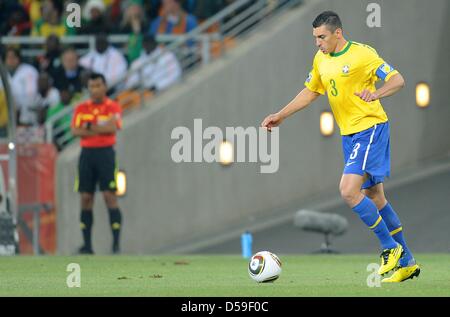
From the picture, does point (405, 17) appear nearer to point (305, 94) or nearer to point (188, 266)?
point (188, 266)

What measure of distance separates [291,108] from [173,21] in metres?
11.1

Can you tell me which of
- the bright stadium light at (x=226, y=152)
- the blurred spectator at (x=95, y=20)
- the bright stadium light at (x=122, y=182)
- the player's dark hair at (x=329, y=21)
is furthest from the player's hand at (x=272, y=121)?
the blurred spectator at (x=95, y=20)

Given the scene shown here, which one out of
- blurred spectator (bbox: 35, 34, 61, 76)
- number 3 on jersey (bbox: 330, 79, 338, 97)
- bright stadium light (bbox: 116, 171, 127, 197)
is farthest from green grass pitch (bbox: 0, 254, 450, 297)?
blurred spectator (bbox: 35, 34, 61, 76)

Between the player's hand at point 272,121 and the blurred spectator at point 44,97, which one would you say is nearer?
the player's hand at point 272,121

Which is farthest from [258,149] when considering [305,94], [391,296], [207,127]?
[391,296]

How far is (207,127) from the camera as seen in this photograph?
23719 millimetres

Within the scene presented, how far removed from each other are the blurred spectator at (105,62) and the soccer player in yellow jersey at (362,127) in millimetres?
10563

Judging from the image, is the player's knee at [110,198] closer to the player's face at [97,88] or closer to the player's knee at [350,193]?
the player's face at [97,88]

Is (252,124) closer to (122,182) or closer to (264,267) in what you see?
(122,182)

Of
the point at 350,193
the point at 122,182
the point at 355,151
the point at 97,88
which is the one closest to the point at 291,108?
the point at 355,151

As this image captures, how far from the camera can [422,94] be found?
82.2ft

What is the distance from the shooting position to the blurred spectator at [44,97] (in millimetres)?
23844
